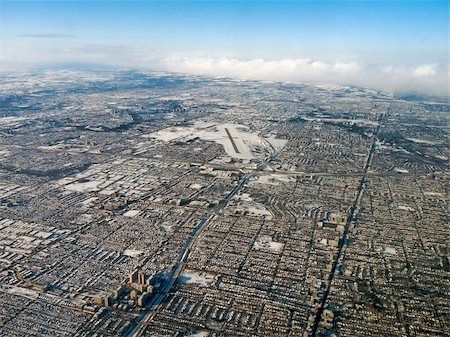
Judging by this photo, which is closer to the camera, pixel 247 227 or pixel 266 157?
pixel 247 227

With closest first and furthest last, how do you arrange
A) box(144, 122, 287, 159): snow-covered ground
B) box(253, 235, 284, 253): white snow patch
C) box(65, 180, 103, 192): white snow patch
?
box(253, 235, 284, 253): white snow patch, box(65, 180, 103, 192): white snow patch, box(144, 122, 287, 159): snow-covered ground

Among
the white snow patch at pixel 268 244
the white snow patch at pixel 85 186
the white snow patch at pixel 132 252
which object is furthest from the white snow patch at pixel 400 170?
the white snow patch at pixel 132 252

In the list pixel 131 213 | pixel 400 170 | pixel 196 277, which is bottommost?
pixel 131 213

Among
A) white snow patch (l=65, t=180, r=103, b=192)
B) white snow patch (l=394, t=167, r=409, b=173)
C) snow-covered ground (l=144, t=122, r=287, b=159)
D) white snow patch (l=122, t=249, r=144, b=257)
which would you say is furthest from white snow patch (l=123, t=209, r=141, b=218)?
white snow patch (l=394, t=167, r=409, b=173)

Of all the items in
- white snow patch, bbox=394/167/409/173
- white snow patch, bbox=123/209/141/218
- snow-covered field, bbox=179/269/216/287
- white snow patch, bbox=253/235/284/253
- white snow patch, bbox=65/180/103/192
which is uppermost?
white snow patch, bbox=394/167/409/173

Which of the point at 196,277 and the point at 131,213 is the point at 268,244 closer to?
the point at 196,277

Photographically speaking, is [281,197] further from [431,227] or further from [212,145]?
[212,145]

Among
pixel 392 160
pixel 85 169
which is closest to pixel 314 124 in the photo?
pixel 392 160

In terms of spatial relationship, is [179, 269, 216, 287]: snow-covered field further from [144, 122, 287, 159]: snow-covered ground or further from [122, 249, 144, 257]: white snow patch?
[144, 122, 287, 159]: snow-covered ground

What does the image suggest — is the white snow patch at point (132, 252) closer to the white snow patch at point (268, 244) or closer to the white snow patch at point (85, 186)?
the white snow patch at point (268, 244)

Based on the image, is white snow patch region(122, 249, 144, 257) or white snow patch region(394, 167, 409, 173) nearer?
white snow patch region(122, 249, 144, 257)

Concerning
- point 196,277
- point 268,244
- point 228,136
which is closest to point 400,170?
point 228,136
